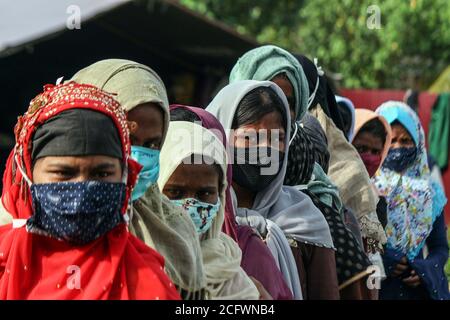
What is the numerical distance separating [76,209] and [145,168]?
465 millimetres

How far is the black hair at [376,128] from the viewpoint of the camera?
5.96m

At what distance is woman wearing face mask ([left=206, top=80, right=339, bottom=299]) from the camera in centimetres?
385

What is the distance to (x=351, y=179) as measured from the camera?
5.22 m

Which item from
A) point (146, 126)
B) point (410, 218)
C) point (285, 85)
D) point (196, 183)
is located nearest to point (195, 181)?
point (196, 183)

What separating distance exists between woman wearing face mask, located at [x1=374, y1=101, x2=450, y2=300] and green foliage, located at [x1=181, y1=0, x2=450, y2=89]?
8.44 meters

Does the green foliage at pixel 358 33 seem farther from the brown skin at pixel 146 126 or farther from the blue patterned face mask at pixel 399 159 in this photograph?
the brown skin at pixel 146 126

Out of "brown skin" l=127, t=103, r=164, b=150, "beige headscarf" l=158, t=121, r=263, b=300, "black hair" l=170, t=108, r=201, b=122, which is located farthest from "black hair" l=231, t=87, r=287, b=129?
"brown skin" l=127, t=103, r=164, b=150

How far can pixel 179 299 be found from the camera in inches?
113

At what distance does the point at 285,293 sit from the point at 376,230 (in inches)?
70.6

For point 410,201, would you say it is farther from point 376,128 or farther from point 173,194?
point 173,194

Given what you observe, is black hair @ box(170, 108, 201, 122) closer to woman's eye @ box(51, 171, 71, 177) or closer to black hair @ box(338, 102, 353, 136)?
woman's eye @ box(51, 171, 71, 177)

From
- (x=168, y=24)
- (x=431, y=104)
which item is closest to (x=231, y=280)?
(x=168, y=24)
